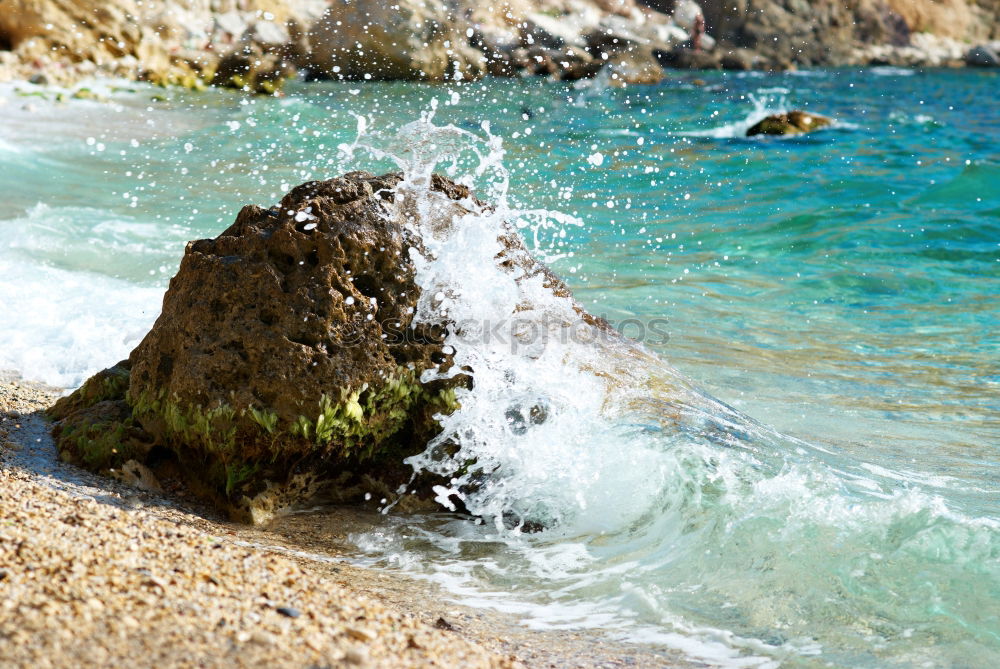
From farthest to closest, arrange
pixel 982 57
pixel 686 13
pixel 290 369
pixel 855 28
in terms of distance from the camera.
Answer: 1. pixel 855 28
2. pixel 982 57
3. pixel 686 13
4. pixel 290 369

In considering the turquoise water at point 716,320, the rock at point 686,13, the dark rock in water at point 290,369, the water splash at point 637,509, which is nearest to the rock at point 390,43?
the turquoise water at point 716,320

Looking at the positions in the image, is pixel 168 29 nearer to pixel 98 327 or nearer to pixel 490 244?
pixel 98 327

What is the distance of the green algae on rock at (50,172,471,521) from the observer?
355cm

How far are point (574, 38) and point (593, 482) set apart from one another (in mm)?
21467

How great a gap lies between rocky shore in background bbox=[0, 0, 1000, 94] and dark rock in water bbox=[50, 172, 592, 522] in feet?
45.1

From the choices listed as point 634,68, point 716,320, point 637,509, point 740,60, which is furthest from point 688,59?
point 637,509

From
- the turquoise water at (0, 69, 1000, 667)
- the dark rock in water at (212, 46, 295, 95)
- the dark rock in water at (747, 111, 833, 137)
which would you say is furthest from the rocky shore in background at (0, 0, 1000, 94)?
the dark rock in water at (747, 111, 833, 137)

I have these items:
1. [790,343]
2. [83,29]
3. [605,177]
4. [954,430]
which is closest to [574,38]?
[83,29]

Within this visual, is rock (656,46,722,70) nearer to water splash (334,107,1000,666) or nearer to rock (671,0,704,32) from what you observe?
rock (671,0,704,32)

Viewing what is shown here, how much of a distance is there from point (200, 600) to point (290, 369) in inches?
42.2

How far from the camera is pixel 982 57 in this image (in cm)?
2998

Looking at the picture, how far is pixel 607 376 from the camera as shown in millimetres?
4305

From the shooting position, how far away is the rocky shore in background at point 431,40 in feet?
56.2

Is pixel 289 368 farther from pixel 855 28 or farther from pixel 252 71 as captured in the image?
pixel 855 28
